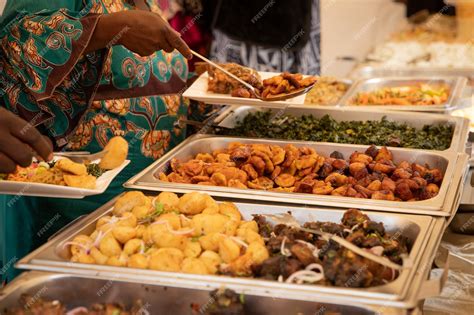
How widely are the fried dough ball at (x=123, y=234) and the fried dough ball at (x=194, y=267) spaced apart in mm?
204

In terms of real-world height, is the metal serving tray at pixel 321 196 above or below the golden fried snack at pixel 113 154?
below

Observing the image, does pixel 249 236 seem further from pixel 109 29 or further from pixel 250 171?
pixel 109 29

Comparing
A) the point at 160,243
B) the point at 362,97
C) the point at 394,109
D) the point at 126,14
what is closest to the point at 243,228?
the point at 160,243

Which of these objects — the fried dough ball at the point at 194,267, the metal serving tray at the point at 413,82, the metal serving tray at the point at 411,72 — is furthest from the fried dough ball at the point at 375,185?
the metal serving tray at the point at 411,72

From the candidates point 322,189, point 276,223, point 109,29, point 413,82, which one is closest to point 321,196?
point 322,189

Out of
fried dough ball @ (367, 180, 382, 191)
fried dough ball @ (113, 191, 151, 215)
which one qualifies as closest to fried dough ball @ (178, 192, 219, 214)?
fried dough ball @ (113, 191, 151, 215)

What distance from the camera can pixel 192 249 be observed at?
1.69 m

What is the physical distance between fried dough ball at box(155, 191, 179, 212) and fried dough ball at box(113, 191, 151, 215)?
50 millimetres

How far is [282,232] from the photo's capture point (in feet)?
5.94

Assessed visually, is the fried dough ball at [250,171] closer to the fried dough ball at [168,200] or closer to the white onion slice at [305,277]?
the fried dough ball at [168,200]

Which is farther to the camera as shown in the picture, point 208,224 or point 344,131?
point 344,131

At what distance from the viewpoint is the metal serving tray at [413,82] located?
3.33 m

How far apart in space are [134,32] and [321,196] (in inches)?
31.3

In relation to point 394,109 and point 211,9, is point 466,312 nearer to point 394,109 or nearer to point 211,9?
point 394,109
